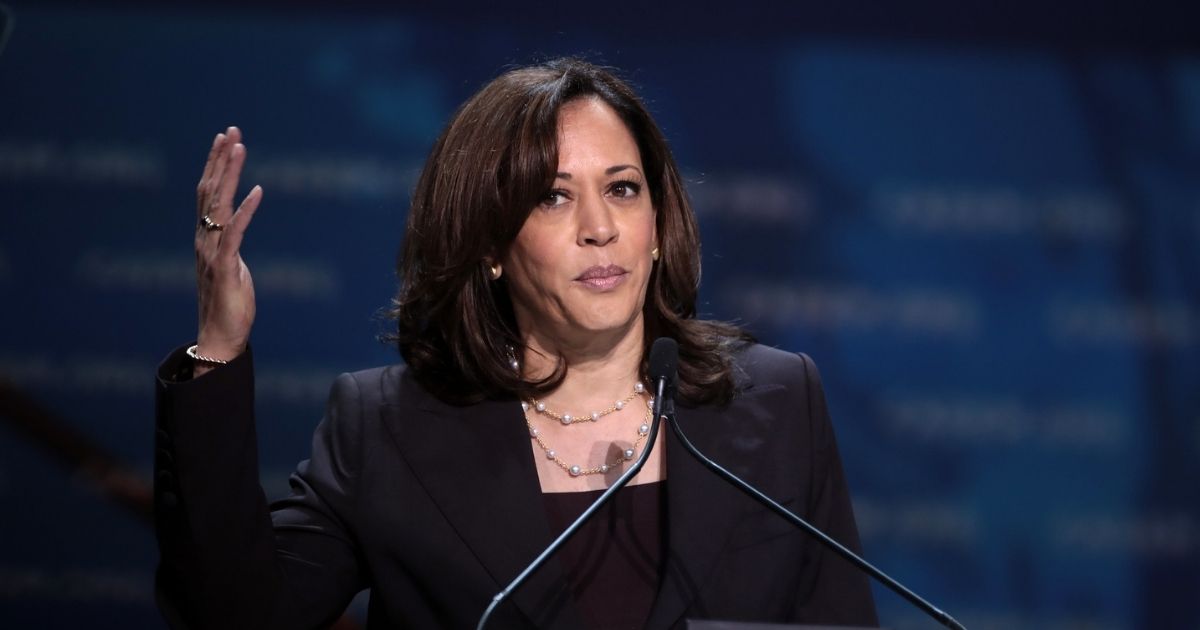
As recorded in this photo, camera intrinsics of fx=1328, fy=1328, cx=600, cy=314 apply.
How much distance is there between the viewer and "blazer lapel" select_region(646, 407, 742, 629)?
1.67m

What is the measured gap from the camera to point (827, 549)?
1.83 meters

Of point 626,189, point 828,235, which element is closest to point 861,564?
point 626,189

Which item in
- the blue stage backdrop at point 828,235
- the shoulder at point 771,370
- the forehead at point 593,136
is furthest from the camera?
the blue stage backdrop at point 828,235

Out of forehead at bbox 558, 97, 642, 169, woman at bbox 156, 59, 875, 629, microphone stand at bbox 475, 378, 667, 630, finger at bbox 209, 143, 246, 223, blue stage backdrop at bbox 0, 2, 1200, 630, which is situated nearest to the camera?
microphone stand at bbox 475, 378, 667, 630

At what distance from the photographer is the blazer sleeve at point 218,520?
148 centimetres

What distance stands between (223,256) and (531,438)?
58 centimetres

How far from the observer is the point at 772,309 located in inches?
121

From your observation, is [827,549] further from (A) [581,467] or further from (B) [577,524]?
(B) [577,524]

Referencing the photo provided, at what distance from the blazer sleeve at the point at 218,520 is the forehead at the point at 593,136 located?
566mm

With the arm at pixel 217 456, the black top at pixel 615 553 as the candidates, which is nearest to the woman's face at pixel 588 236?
the black top at pixel 615 553

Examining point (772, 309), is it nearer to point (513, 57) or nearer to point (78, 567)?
point (513, 57)

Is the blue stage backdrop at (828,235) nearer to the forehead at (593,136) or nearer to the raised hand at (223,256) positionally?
the forehead at (593,136)

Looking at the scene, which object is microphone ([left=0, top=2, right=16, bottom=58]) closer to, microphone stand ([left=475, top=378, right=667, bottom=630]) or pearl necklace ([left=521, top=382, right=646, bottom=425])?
pearl necklace ([left=521, top=382, right=646, bottom=425])

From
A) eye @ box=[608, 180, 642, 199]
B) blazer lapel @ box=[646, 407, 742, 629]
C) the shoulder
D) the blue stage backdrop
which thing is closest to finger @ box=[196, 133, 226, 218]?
eye @ box=[608, 180, 642, 199]
